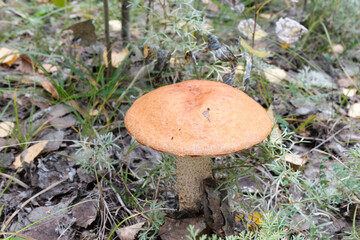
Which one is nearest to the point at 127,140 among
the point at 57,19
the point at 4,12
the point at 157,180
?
the point at 157,180

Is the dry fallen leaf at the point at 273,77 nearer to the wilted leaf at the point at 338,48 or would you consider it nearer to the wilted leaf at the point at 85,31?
the wilted leaf at the point at 338,48

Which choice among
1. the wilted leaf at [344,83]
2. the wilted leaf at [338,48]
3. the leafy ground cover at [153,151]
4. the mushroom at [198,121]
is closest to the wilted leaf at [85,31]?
the leafy ground cover at [153,151]

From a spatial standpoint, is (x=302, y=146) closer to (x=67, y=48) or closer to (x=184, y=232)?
(x=184, y=232)

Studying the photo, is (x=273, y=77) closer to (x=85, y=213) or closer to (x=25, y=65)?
(x=85, y=213)

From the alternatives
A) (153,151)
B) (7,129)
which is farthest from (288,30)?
(7,129)

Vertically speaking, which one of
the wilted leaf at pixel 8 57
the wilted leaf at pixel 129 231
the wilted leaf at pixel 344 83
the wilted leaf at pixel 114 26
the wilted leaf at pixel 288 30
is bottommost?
the wilted leaf at pixel 344 83

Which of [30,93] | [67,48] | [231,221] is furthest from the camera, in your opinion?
[67,48]
